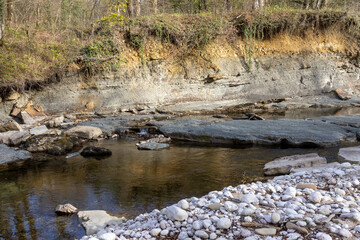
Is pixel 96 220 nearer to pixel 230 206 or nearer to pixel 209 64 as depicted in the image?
pixel 230 206

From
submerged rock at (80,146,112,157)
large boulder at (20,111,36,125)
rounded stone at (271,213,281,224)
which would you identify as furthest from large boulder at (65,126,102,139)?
rounded stone at (271,213,281,224)

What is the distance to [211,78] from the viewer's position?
14703 mm

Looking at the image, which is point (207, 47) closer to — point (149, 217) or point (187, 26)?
point (187, 26)

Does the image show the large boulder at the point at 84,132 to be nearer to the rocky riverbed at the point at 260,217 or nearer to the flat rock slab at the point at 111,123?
the flat rock slab at the point at 111,123

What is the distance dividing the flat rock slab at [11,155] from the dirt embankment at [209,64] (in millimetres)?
5331

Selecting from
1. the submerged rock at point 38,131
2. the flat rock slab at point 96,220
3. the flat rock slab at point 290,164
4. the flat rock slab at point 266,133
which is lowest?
the submerged rock at point 38,131

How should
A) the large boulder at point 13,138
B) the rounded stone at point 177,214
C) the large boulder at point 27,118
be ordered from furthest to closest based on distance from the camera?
the large boulder at point 27,118
the large boulder at point 13,138
the rounded stone at point 177,214

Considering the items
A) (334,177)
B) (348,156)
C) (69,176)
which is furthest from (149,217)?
(348,156)

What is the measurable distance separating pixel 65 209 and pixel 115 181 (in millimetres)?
1399

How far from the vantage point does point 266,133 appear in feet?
26.4

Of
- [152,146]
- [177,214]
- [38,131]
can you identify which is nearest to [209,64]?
[152,146]

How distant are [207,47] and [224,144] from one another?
26.4ft

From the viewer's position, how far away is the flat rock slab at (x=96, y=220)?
12.4 ft

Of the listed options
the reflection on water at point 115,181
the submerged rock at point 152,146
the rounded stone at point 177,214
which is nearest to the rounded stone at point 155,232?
the rounded stone at point 177,214
